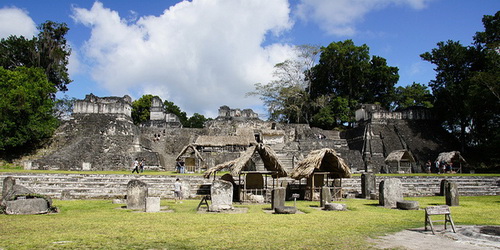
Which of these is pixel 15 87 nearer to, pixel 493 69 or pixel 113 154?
pixel 113 154

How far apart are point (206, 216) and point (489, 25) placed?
29.8 m

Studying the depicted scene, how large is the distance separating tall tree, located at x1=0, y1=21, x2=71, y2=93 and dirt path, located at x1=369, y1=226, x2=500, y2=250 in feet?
125

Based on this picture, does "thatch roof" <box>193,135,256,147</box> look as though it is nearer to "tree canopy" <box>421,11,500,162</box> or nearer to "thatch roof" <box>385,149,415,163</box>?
"thatch roof" <box>385,149,415,163</box>

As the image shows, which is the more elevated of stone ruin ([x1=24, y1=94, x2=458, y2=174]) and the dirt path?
stone ruin ([x1=24, y1=94, x2=458, y2=174])

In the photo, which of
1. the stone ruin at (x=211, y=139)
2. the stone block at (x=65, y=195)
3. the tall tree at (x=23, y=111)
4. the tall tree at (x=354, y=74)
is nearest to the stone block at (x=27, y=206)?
the stone block at (x=65, y=195)

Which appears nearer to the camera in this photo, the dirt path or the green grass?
the dirt path

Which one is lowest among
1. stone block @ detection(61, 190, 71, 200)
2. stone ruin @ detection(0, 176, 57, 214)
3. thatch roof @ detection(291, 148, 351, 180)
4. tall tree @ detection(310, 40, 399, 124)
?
stone block @ detection(61, 190, 71, 200)

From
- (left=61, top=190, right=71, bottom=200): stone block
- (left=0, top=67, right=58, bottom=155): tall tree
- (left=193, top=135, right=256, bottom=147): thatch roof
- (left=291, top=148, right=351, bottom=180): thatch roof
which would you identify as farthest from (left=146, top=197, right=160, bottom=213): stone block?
(left=0, top=67, right=58, bottom=155): tall tree

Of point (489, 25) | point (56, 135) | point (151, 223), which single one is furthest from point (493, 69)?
point (56, 135)

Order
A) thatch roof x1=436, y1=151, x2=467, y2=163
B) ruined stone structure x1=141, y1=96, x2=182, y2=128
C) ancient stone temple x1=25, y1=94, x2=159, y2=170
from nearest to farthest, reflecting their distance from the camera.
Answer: thatch roof x1=436, y1=151, x2=467, y2=163 → ancient stone temple x1=25, y1=94, x2=159, y2=170 → ruined stone structure x1=141, y1=96, x2=182, y2=128

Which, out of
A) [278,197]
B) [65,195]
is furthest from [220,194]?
[65,195]

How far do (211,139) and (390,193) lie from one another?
2095cm

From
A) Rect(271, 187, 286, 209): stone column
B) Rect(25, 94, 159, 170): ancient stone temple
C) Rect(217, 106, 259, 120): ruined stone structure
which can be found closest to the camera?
Rect(271, 187, 286, 209): stone column

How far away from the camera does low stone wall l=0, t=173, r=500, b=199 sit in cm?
1489
